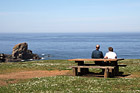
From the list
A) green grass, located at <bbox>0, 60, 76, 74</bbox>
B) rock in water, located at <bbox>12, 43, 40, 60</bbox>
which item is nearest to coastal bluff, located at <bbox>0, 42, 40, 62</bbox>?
rock in water, located at <bbox>12, 43, 40, 60</bbox>

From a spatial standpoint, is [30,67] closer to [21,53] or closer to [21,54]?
[21,53]

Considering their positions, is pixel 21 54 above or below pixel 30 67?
below

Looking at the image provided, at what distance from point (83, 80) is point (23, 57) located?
66312mm

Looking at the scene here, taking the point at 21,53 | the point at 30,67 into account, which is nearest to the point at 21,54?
the point at 21,53

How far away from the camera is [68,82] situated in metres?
16.9

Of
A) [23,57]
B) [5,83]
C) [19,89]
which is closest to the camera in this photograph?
[19,89]

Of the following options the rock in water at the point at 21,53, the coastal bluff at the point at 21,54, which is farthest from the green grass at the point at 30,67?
the rock in water at the point at 21,53

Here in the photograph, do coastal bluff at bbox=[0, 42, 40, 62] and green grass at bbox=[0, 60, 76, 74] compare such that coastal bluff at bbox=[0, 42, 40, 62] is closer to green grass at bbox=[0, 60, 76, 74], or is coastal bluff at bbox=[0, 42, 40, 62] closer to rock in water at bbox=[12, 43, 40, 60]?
rock in water at bbox=[12, 43, 40, 60]

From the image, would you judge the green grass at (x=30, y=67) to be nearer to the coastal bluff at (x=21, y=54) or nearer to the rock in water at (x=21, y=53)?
the coastal bluff at (x=21, y=54)

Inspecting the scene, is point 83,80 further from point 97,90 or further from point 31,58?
point 31,58

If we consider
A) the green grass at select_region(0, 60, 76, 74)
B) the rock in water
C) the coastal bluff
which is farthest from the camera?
the rock in water

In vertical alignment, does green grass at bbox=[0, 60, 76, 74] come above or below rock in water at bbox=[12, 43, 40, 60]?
above

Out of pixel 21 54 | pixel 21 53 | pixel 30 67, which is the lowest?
pixel 21 54

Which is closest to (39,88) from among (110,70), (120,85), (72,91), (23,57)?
(72,91)
